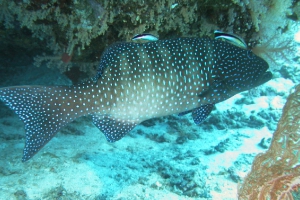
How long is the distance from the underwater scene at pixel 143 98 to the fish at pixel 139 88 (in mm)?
20

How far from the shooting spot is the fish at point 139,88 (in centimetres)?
397

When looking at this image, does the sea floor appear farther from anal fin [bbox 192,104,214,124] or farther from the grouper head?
the grouper head

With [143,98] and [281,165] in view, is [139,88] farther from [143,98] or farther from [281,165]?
[281,165]

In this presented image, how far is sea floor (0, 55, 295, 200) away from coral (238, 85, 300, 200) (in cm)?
161

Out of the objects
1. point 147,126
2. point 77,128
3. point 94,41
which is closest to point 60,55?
point 94,41

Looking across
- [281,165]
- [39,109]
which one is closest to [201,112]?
[281,165]

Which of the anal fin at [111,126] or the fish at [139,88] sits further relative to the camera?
the anal fin at [111,126]

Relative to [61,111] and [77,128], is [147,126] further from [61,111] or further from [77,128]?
[61,111]

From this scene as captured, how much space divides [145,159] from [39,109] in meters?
2.86

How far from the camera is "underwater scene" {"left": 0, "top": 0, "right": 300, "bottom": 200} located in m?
3.83

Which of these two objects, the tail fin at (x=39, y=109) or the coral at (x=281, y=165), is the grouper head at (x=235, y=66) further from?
the tail fin at (x=39, y=109)

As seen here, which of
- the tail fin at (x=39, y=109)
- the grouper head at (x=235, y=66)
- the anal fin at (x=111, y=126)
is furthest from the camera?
the grouper head at (x=235, y=66)

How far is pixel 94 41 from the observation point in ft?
18.6

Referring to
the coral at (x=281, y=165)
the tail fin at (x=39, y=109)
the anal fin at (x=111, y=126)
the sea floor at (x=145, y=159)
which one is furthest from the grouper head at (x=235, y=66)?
the tail fin at (x=39, y=109)
